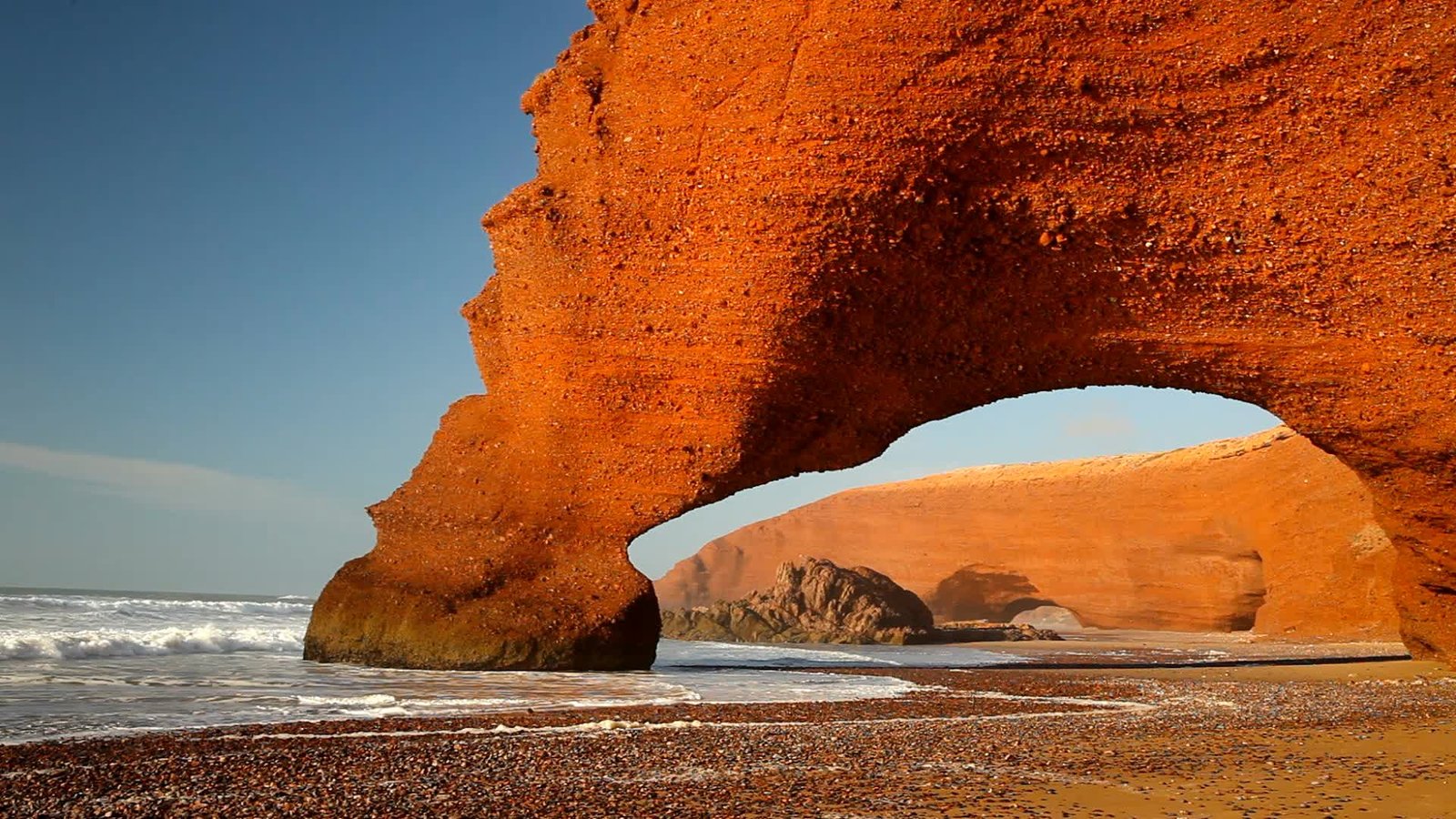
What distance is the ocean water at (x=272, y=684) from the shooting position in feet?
23.8

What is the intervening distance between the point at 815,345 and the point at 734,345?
37.4 inches

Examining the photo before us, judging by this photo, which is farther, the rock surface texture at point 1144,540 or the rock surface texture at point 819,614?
the rock surface texture at point 819,614

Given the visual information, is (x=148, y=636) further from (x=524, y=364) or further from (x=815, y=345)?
(x=815, y=345)

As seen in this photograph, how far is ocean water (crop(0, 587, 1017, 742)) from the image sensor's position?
23.8 feet

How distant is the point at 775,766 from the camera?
4898 millimetres

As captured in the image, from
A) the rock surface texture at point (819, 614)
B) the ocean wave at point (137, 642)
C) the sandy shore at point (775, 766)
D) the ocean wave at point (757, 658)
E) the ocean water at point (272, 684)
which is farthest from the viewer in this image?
the rock surface texture at point (819, 614)

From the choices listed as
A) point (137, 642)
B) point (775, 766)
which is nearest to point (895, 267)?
point (775, 766)

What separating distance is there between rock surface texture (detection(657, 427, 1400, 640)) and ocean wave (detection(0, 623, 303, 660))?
71.1 ft

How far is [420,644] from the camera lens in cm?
1268

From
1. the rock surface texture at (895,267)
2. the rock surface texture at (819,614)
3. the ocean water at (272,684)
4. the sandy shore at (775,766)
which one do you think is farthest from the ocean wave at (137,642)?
the rock surface texture at (819,614)

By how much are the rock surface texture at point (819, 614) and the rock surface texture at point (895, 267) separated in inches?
543

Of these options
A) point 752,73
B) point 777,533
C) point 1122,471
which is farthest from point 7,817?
point 777,533

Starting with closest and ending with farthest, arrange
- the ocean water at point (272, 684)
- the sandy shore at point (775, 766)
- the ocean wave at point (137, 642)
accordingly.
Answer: the sandy shore at point (775, 766) < the ocean water at point (272, 684) < the ocean wave at point (137, 642)

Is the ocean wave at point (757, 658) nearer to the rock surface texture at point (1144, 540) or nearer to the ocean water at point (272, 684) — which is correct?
the ocean water at point (272, 684)
